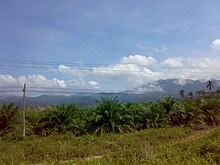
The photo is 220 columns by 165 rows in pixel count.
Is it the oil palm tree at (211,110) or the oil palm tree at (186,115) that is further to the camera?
the oil palm tree at (211,110)

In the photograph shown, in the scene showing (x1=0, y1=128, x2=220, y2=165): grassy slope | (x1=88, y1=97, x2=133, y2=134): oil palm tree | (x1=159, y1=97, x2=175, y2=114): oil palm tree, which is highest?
(x1=159, y1=97, x2=175, y2=114): oil palm tree

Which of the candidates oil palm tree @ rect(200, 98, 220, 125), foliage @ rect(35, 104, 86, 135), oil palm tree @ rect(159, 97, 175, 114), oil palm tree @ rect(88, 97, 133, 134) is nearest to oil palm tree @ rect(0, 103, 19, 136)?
foliage @ rect(35, 104, 86, 135)

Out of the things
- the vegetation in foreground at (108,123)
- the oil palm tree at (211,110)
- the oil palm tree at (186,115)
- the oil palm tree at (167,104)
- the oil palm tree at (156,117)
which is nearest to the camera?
the vegetation in foreground at (108,123)

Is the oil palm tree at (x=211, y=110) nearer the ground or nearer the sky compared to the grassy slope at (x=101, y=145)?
nearer the sky

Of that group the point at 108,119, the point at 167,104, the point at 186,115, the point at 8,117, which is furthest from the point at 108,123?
the point at 8,117

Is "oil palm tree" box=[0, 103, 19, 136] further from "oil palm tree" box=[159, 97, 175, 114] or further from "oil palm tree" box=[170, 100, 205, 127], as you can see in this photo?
"oil palm tree" box=[170, 100, 205, 127]

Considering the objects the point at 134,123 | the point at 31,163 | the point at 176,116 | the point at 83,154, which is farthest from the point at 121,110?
the point at 31,163

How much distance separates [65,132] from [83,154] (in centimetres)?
638

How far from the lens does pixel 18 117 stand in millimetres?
21750

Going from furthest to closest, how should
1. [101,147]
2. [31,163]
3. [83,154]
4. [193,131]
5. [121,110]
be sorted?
[121,110] < [193,131] < [101,147] < [83,154] < [31,163]

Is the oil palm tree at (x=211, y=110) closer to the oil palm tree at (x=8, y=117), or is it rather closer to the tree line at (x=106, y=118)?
the tree line at (x=106, y=118)

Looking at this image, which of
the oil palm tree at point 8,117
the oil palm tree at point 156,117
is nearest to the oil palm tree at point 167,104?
the oil palm tree at point 156,117

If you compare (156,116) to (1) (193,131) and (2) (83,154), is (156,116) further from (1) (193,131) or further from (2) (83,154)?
(2) (83,154)

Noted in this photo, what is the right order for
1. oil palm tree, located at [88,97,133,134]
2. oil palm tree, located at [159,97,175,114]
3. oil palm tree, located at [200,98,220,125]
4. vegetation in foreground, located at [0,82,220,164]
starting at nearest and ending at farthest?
1. vegetation in foreground, located at [0,82,220,164]
2. oil palm tree, located at [88,97,133,134]
3. oil palm tree, located at [159,97,175,114]
4. oil palm tree, located at [200,98,220,125]
